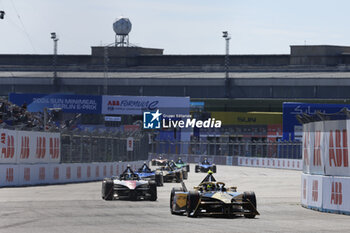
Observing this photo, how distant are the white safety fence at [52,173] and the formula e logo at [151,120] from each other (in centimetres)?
4463

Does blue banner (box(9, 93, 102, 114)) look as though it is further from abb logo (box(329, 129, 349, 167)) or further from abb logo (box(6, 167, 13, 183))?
abb logo (box(329, 129, 349, 167))

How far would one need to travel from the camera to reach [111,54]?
114062 millimetres

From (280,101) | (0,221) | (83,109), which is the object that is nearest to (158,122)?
(83,109)

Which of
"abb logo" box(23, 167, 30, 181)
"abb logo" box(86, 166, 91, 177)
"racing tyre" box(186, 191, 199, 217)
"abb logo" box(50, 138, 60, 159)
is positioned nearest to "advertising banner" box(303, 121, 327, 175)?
"racing tyre" box(186, 191, 199, 217)

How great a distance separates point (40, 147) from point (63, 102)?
180ft

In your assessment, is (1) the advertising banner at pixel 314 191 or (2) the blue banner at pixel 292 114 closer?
(1) the advertising banner at pixel 314 191

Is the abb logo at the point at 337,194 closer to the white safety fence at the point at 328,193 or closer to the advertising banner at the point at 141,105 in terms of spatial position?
the white safety fence at the point at 328,193

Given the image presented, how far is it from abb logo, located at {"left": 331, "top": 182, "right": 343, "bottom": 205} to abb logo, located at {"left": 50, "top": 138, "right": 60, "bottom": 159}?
707 inches

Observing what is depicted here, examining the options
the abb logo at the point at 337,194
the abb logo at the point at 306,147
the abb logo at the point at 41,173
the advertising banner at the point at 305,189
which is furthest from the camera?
the abb logo at the point at 41,173

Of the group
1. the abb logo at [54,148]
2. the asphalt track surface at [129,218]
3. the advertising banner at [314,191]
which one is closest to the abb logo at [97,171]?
the abb logo at [54,148]

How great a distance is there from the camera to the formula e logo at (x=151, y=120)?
9050 centimetres

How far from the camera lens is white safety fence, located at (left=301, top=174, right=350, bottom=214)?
21250 millimetres

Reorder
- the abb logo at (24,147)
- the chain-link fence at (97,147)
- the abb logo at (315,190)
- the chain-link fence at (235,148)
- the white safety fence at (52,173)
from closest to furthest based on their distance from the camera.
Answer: the abb logo at (315,190), the white safety fence at (52,173), the abb logo at (24,147), the chain-link fence at (97,147), the chain-link fence at (235,148)

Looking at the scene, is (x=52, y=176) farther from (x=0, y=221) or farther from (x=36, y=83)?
(x=36, y=83)
